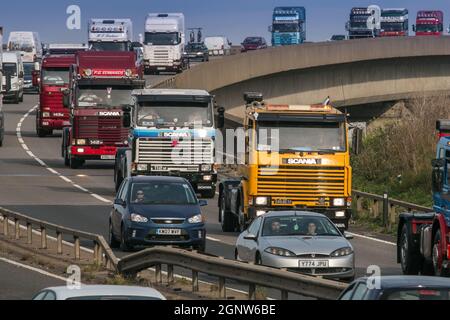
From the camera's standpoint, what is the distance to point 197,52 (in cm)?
12662

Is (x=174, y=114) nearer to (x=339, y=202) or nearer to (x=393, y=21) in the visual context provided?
(x=339, y=202)

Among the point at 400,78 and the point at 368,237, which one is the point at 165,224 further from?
A: the point at 400,78

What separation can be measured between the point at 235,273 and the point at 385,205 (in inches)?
658

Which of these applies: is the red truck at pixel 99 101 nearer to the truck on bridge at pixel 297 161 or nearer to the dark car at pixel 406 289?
the truck on bridge at pixel 297 161

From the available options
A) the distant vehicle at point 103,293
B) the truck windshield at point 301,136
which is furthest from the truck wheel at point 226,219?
the distant vehicle at point 103,293

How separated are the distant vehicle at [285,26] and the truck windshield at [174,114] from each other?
8433 cm

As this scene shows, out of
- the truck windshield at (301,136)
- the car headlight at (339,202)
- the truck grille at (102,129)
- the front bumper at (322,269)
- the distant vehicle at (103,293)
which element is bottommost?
the truck grille at (102,129)

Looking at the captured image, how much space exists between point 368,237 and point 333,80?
136ft

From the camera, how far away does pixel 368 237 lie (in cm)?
3444

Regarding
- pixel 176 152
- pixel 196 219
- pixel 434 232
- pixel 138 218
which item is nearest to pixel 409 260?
pixel 434 232

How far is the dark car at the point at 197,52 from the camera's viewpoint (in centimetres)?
12506

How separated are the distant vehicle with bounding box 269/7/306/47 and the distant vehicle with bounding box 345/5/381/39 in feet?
14.7

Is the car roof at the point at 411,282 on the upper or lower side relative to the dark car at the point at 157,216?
upper
